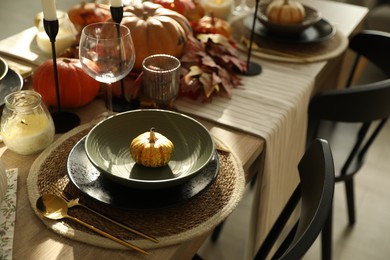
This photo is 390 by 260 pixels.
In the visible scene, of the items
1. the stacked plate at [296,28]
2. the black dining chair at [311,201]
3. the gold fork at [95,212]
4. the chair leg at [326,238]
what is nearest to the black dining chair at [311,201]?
the black dining chair at [311,201]

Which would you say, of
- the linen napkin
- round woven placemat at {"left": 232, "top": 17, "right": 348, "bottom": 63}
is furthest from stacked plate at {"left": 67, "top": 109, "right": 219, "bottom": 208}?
round woven placemat at {"left": 232, "top": 17, "right": 348, "bottom": 63}

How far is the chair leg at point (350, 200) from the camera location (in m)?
1.73

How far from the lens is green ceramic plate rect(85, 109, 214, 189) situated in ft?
2.74

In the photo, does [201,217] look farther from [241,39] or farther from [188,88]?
[241,39]

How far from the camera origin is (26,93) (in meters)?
0.96

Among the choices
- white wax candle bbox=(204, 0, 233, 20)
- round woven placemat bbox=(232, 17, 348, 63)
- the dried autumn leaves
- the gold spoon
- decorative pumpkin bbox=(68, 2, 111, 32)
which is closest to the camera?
the gold spoon

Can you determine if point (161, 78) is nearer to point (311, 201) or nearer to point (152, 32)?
point (152, 32)

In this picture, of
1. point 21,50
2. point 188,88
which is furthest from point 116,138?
point 21,50

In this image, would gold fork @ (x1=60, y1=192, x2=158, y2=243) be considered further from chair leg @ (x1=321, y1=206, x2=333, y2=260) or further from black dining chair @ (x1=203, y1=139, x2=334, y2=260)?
chair leg @ (x1=321, y1=206, x2=333, y2=260)

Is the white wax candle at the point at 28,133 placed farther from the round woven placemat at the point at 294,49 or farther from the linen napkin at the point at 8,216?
the round woven placemat at the point at 294,49

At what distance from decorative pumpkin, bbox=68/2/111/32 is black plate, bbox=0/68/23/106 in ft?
0.90

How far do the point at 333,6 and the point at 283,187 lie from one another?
0.92 m

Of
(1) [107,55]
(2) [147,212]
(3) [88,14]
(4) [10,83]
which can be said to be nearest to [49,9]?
(1) [107,55]

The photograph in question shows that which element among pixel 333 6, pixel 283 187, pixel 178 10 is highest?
pixel 178 10
